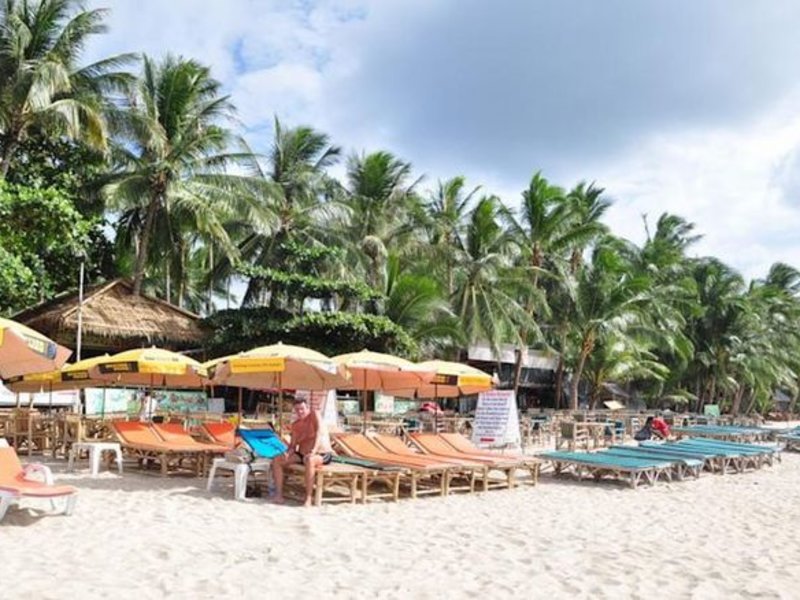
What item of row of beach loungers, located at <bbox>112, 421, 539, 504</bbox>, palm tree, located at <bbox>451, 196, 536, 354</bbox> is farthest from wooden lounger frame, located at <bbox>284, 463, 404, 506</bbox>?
palm tree, located at <bbox>451, 196, 536, 354</bbox>

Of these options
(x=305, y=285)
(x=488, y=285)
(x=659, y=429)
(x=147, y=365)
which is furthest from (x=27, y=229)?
(x=659, y=429)

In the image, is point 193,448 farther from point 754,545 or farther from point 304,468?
point 754,545

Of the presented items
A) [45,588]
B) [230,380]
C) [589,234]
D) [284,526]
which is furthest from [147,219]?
Result: [45,588]

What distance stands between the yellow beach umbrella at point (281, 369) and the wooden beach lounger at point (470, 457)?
1.46 m

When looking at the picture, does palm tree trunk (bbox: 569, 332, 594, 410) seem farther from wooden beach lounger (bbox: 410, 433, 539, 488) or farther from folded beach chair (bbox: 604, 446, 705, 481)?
wooden beach lounger (bbox: 410, 433, 539, 488)

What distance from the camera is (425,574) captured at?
561 centimetres

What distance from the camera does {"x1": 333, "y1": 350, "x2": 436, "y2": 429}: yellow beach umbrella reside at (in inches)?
411

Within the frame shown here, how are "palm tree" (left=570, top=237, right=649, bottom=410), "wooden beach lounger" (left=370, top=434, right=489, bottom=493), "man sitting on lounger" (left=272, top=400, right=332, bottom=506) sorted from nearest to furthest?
"man sitting on lounger" (left=272, top=400, right=332, bottom=506), "wooden beach lounger" (left=370, top=434, right=489, bottom=493), "palm tree" (left=570, top=237, right=649, bottom=410)

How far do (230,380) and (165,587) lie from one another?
A: 19.7 feet

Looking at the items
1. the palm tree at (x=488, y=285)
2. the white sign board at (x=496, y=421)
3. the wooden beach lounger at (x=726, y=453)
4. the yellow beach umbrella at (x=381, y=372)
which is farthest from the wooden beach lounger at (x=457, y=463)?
the palm tree at (x=488, y=285)

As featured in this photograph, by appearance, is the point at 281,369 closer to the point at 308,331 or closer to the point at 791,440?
the point at 308,331

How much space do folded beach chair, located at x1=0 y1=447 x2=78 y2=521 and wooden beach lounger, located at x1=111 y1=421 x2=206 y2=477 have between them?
2773mm

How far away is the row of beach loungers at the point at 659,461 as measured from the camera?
11.9m

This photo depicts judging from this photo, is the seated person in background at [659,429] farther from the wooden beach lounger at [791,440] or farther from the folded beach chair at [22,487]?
the folded beach chair at [22,487]
